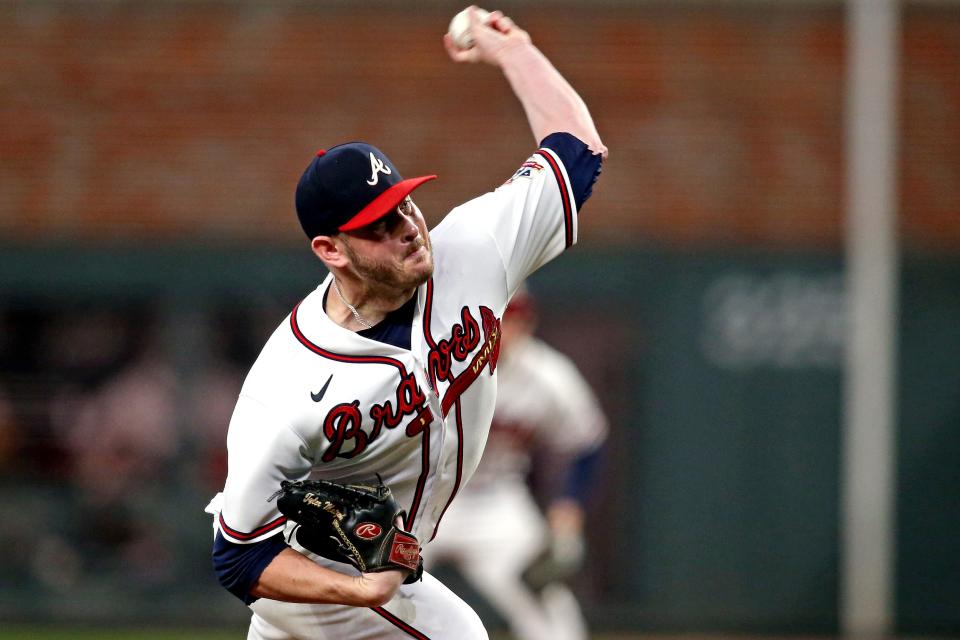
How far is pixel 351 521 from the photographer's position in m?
3.45

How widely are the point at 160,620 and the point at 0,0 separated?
4.97 m

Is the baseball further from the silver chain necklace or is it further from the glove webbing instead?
the glove webbing

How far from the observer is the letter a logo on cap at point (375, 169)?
3521 millimetres

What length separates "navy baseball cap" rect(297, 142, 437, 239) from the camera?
3514 mm

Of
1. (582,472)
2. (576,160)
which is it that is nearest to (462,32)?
(576,160)

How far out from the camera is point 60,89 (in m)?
10.7

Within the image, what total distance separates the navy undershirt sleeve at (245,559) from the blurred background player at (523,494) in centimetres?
391

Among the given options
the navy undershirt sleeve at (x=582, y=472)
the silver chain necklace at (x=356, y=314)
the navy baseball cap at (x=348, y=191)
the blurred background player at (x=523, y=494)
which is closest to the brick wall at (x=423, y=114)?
the blurred background player at (x=523, y=494)

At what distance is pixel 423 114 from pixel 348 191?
733cm

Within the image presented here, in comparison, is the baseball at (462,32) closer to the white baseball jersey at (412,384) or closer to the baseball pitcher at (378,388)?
the baseball pitcher at (378,388)

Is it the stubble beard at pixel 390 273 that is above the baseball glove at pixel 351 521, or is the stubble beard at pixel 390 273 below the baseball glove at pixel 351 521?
above

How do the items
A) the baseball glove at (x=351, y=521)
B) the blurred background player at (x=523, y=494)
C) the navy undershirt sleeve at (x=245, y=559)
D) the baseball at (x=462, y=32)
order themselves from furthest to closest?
the blurred background player at (x=523, y=494), the baseball at (x=462, y=32), the navy undershirt sleeve at (x=245, y=559), the baseball glove at (x=351, y=521)

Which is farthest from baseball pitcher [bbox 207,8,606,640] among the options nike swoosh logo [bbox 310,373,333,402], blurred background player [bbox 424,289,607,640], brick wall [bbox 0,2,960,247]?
brick wall [bbox 0,2,960,247]

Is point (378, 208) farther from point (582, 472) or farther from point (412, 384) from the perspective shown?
point (582, 472)
